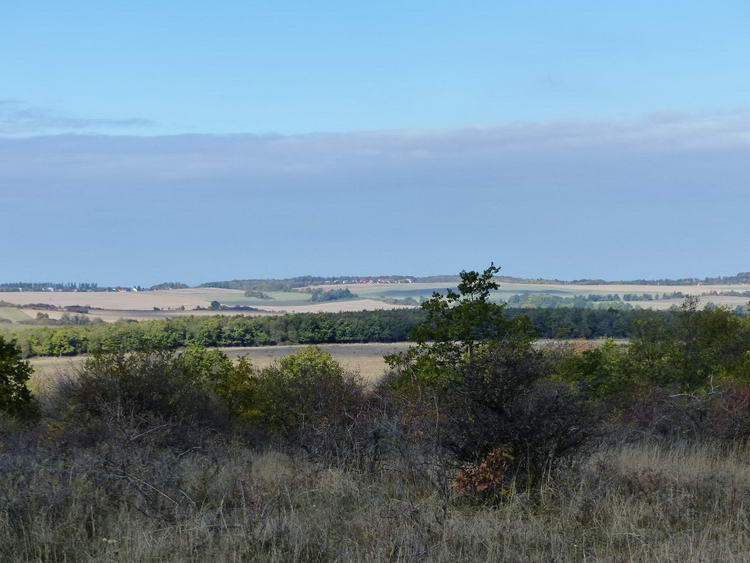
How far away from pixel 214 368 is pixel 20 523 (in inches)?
1201

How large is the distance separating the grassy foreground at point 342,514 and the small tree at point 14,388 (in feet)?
49.3

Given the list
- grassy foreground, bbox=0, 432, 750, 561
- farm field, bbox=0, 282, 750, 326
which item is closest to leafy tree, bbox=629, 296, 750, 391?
grassy foreground, bbox=0, 432, 750, 561

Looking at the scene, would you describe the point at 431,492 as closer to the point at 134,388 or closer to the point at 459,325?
the point at 459,325

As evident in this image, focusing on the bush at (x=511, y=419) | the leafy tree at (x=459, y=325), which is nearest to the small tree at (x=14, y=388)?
the leafy tree at (x=459, y=325)

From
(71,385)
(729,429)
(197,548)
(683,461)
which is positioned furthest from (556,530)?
(71,385)

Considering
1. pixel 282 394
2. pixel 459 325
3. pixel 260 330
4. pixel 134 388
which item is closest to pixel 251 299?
pixel 260 330

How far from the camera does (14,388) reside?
2319cm

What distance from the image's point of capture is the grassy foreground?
6242mm

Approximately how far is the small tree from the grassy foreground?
15035mm

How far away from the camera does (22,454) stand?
909 cm

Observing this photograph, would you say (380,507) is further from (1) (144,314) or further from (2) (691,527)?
(1) (144,314)

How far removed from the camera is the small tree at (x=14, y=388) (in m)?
22.5

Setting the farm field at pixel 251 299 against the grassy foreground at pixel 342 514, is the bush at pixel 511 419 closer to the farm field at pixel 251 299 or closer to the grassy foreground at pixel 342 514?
the grassy foreground at pixel 342 514

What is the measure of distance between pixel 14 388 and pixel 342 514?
18798mm
